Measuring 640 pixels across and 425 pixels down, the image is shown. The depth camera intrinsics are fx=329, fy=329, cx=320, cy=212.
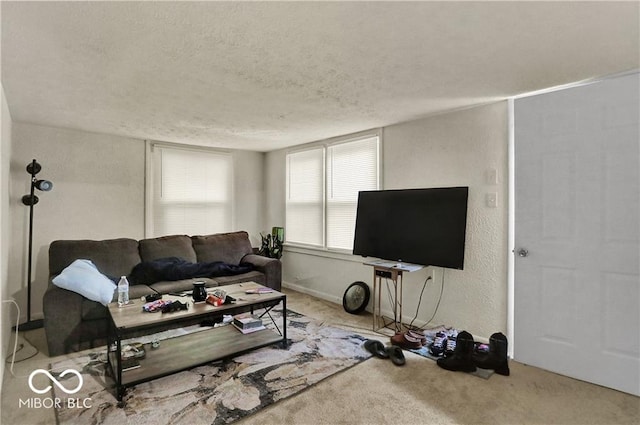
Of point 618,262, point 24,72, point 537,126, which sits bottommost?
point 618,262

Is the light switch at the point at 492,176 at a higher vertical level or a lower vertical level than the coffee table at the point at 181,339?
higher

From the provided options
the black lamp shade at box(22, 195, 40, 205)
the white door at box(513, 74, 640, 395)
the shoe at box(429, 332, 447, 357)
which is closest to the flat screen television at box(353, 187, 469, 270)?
the white door at box(513, 74, 640, 395)

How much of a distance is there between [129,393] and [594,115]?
3834 millimetres

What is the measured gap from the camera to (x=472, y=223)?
10.2 ft

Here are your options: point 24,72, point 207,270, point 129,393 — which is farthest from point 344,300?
point 24,72

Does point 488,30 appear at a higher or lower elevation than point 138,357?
higher

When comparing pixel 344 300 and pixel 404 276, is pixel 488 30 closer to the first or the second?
pixel 404 276

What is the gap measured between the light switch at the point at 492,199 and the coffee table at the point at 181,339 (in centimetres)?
208

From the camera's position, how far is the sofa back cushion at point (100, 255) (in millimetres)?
3431

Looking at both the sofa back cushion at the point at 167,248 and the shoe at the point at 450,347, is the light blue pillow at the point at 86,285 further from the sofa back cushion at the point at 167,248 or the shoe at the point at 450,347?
the shoe at the point at 450,347

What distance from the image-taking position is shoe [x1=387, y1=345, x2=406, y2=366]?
2.66 metres

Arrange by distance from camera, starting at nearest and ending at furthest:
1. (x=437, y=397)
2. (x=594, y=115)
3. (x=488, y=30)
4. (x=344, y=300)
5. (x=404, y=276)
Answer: (x=488, y=30), (x=437, y=397), (x=594, y=115), (x=404, y=276), (x=344, y=300)

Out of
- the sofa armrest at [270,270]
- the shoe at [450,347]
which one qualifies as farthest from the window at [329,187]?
the shoe at [450,347]

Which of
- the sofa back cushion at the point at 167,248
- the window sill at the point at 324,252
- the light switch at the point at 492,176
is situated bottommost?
the window sill at the point at 324,252
